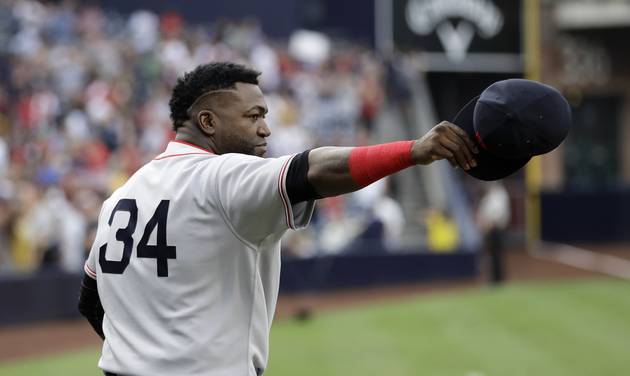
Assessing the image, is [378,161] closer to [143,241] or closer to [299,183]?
[299,183]

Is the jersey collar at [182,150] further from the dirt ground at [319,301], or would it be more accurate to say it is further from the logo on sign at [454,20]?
the logo on sign at [454,20]

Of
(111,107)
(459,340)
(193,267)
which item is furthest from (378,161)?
(111,107)

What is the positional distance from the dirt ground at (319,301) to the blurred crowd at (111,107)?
87 centimetres

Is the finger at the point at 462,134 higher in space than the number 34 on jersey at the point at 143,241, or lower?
higher

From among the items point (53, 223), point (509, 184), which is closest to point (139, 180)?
point (53, 223)

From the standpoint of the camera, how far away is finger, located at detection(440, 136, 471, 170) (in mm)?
2742

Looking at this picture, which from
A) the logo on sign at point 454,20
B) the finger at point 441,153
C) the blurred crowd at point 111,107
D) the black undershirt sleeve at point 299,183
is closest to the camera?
the finger at point 441,153

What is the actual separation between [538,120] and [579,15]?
76.0 ft

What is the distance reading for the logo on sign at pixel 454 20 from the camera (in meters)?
21.0

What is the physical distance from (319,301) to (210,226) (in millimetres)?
11562

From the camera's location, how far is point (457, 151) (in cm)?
275

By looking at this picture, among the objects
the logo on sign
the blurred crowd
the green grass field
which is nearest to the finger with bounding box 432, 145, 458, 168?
the green grass field

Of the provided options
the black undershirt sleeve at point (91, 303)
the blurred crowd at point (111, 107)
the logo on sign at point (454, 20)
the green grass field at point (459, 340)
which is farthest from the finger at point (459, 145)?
the logo on sign at point (454, 20)

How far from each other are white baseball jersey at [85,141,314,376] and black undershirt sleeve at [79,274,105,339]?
16.3 inches
